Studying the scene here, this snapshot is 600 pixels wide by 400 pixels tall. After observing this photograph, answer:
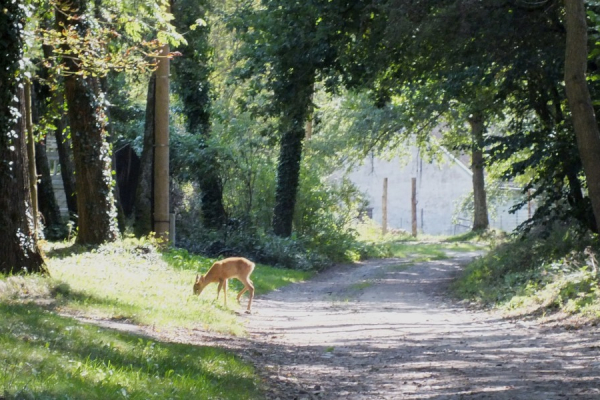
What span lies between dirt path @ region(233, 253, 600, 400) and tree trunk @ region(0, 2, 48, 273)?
12.9 ft

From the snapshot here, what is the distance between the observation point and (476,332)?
573 inches

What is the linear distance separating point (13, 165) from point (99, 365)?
6219 mm

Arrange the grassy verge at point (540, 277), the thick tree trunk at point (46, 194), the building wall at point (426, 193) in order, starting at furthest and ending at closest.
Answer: the building wall at point (426, 193), the thick tree trunk at point (46, 194), the grassy verge at point (540, 277)

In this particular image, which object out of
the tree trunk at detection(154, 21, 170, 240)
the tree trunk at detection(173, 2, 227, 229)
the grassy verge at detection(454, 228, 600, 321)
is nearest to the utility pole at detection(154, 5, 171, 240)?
the tree trunk at detection(154, 21, 170, 240)

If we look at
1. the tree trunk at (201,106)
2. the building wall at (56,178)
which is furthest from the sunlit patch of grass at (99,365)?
the building wall at (56,178)

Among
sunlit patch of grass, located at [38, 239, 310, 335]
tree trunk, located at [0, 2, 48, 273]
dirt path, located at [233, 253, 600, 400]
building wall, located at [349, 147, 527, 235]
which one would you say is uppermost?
building wall, located at [349, 147, 527, 235]

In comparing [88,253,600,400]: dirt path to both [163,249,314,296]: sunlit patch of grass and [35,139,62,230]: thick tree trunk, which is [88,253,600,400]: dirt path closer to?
[163,249,314,296]: sunlit patch of grass

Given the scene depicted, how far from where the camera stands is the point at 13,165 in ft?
45.7

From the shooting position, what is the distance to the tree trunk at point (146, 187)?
84.2 ft

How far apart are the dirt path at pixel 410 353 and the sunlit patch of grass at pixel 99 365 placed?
74 cm

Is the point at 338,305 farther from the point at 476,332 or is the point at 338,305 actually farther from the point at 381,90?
the point at 381,90

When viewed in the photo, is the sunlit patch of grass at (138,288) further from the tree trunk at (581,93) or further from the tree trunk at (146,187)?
the tree trunk at (581,93)

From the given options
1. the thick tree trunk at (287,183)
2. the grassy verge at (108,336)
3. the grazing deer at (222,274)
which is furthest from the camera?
the thick tree trunk at (287,183)

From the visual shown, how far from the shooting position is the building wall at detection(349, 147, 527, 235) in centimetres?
6512
